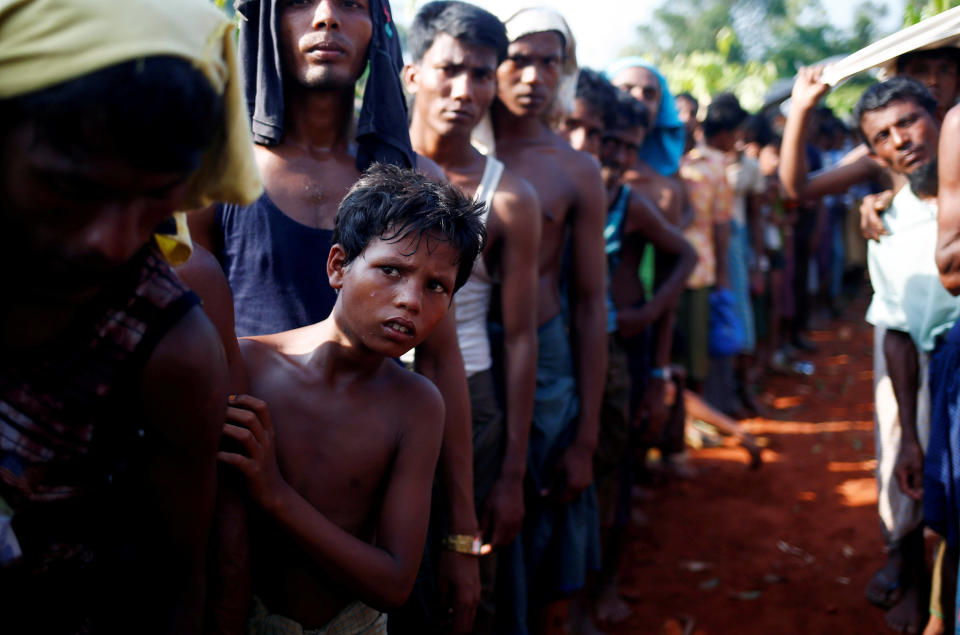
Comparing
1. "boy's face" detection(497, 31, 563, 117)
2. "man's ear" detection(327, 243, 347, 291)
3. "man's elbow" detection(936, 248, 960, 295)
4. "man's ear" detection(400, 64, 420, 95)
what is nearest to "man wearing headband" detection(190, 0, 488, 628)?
"man's ear" detection(327, 243, 347, 291)

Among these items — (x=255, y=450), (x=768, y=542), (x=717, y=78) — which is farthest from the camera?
(x=717, y=78)

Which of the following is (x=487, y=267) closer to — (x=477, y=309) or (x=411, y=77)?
(x=477, y=309)

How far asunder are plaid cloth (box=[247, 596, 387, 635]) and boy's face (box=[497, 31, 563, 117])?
86.7 inches

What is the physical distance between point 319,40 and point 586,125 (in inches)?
89.4

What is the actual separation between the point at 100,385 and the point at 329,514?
773 millimetres

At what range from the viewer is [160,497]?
132 cm

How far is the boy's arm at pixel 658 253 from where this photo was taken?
415cm

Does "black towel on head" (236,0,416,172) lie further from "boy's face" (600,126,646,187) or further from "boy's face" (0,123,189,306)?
"boy's face" (600,126,646,187)

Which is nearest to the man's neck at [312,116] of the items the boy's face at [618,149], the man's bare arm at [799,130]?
the man's bare arm at [799,130]

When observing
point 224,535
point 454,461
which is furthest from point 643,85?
point 224,535

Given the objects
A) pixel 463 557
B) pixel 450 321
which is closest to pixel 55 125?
pixel 450 321

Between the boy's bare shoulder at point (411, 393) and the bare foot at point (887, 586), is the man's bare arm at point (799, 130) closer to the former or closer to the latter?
the bare foot at point (887, 586)

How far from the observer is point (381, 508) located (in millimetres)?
1867

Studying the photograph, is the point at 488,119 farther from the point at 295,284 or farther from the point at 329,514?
the point at 329,514
